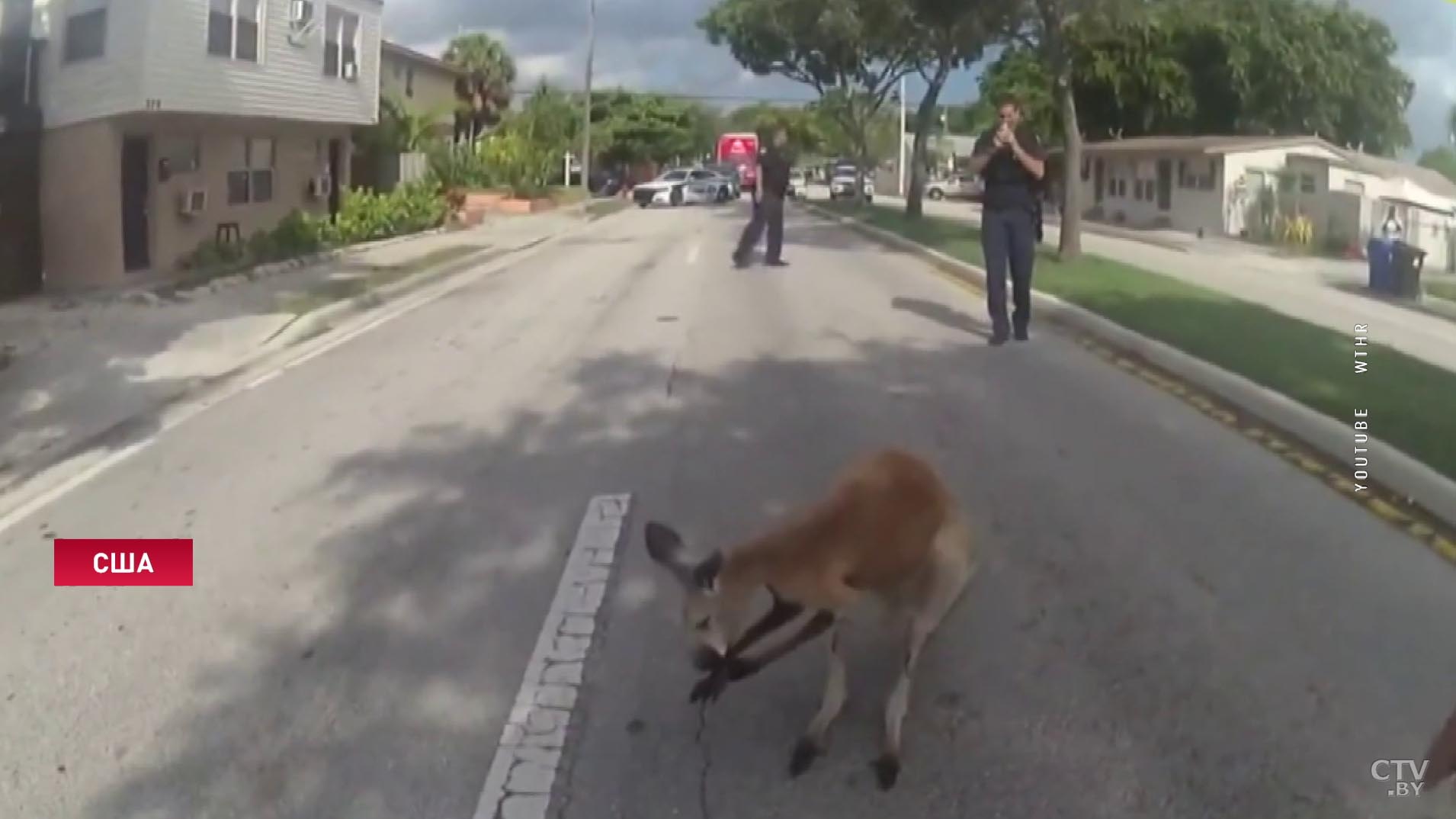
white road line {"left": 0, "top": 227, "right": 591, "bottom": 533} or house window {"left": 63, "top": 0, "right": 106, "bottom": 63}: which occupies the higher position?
house window {"left": 63, "top": 0, "right": 106, "bottom": 63}

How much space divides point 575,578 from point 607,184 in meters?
68.8

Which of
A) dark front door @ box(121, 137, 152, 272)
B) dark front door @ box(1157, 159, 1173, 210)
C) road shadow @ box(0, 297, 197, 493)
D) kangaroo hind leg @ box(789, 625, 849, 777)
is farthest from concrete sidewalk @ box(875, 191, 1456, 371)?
dark front door @ box(121, 137, 152, 272)

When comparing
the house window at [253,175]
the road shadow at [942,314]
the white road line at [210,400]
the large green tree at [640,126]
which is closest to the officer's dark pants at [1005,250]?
the road shadow at [942,314]

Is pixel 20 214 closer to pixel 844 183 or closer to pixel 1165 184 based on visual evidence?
pixel 1165 184

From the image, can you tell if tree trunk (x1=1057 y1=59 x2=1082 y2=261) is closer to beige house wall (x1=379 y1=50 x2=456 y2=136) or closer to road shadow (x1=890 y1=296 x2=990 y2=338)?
road shadow (x1=890 y1=296 x2=990 y2=338)

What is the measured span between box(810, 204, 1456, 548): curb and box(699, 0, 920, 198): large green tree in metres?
22.1

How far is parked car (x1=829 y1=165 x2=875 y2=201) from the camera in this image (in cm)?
6675

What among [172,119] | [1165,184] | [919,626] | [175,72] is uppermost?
[1165,184]

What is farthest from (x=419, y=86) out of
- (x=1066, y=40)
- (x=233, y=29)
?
(x=1066, y=40)

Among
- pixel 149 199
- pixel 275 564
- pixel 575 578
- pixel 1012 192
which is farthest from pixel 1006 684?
pixel 149 199

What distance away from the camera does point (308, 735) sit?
4828mm

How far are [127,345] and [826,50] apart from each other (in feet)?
126

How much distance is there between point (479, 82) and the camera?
185 ft

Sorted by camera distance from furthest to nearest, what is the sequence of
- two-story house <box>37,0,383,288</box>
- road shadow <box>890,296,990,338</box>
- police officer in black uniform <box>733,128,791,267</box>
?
police officer in black uniform <box>733,128,791,267</box> < two-story house <box>37,0,383,288</box> < road shadow <box>890,296,990,338</box>
